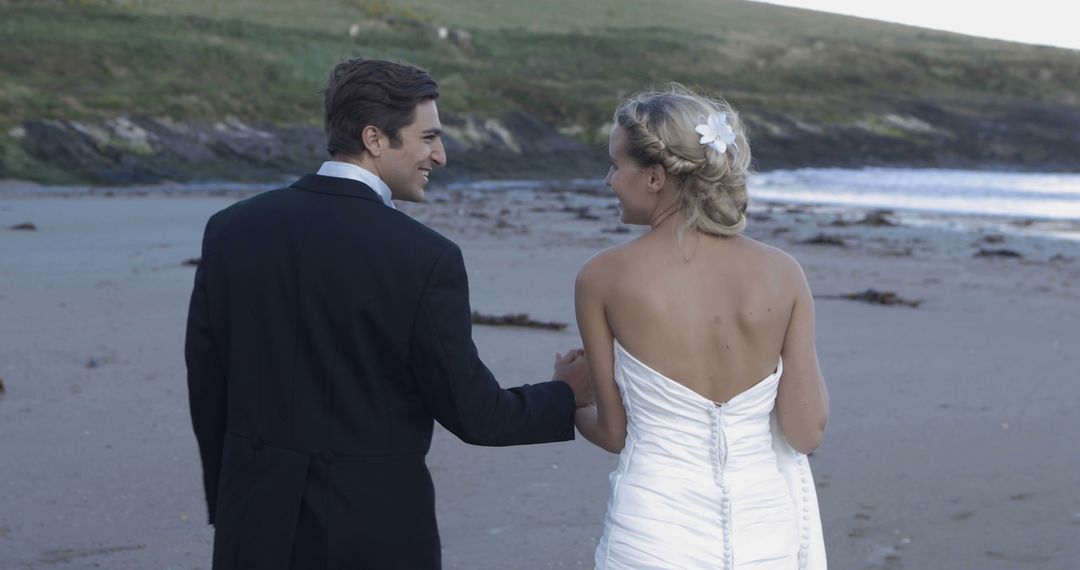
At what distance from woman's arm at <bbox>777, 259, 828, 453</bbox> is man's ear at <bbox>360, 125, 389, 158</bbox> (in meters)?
0.88

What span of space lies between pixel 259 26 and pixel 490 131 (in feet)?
57.0

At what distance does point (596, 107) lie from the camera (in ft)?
135

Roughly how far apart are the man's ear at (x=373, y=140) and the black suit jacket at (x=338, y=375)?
9 cm

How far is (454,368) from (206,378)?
1.95 ft

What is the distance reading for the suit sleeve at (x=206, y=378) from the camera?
8.52 feet

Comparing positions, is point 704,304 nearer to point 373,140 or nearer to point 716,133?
point 716,133

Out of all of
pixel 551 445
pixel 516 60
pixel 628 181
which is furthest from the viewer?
pixel 516 60

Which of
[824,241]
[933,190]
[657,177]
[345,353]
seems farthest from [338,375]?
[933,190]

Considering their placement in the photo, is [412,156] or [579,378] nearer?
[412,156]

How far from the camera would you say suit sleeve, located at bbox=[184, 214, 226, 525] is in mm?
2598

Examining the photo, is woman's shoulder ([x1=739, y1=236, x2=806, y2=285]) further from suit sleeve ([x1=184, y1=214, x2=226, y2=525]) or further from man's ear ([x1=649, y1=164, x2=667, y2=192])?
suit sleeve ([x1=184, y1=214, x2=226, y2=525])

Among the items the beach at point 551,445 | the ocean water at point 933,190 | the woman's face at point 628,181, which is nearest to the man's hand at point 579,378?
the woman's face at point 628,181

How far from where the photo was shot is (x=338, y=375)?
242 cm

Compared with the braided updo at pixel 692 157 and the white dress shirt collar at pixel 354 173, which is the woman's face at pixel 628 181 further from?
the white dress shirt collar at pixel 354 173
